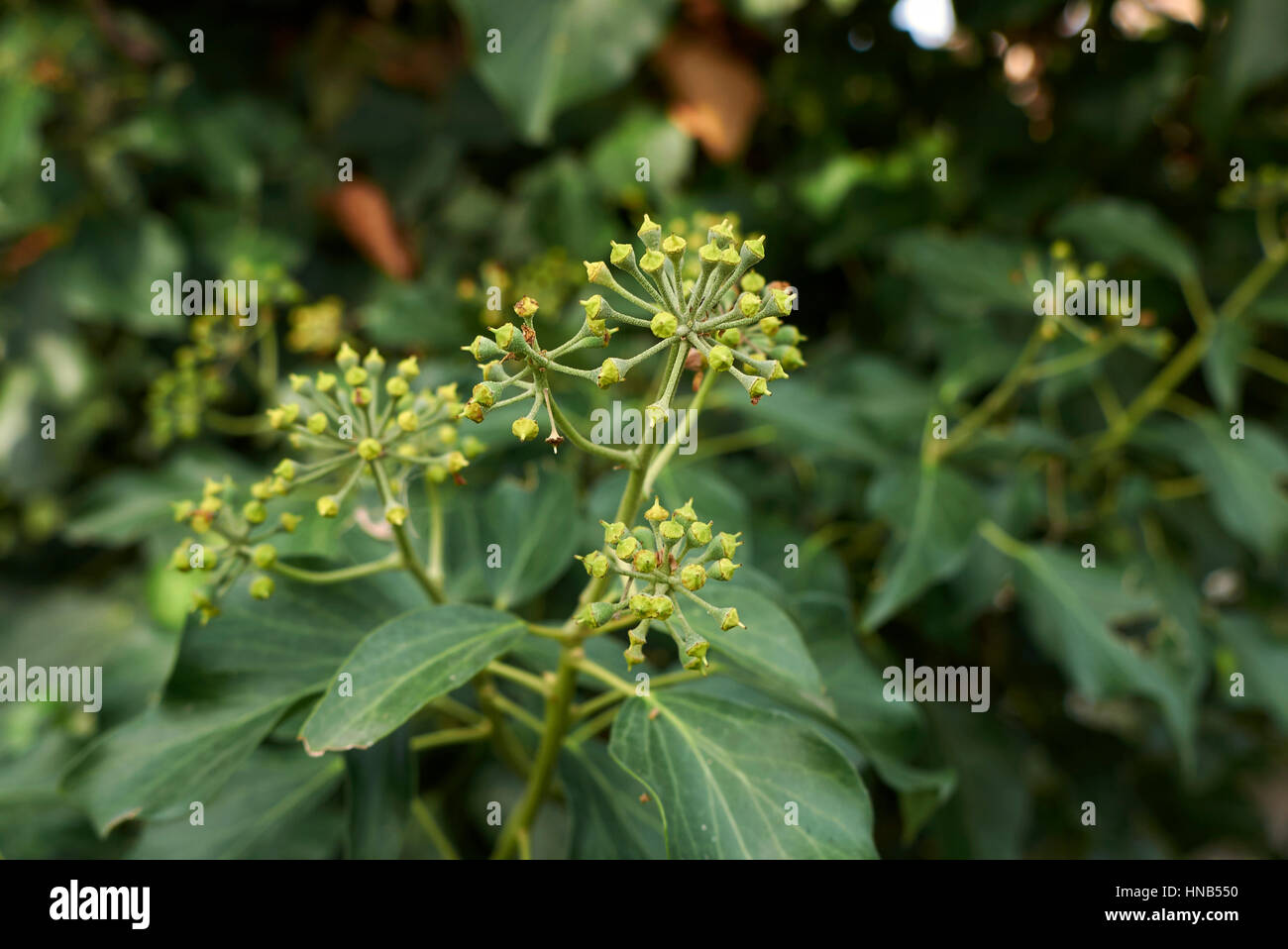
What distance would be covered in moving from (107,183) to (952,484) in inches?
62.7

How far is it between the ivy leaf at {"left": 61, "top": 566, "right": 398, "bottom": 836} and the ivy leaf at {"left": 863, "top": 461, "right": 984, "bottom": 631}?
0.60 meters

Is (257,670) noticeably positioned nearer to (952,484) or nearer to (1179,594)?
(952,484)

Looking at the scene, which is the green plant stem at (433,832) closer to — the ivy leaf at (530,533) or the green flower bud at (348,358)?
the ivy leaf at (530,533)

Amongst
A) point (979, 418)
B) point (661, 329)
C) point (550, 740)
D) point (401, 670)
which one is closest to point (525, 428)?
point (661, 329)

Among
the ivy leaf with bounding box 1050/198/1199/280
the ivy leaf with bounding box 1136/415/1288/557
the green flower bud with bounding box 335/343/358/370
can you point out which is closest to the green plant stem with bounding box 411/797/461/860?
the green flower bud with bounding box 335/343/358/370

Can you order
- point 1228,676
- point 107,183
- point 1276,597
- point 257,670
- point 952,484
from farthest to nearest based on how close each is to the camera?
point 107,183, point 1276,597, point 1228,676, point 952,484, point 257,670

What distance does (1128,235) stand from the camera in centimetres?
138

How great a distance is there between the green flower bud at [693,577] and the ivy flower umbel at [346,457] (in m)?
0.21

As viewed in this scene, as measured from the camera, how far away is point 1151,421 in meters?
1.50

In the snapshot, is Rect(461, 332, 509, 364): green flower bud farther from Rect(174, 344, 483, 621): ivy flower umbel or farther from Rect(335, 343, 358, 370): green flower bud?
Rect(335, 343, 358, 370): green flower bud

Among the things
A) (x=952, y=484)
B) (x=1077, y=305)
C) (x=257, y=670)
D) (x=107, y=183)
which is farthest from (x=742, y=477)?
(x=107, y=183)

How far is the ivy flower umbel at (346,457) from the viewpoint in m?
A: 0.70

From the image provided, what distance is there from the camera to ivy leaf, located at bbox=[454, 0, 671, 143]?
1287mm
